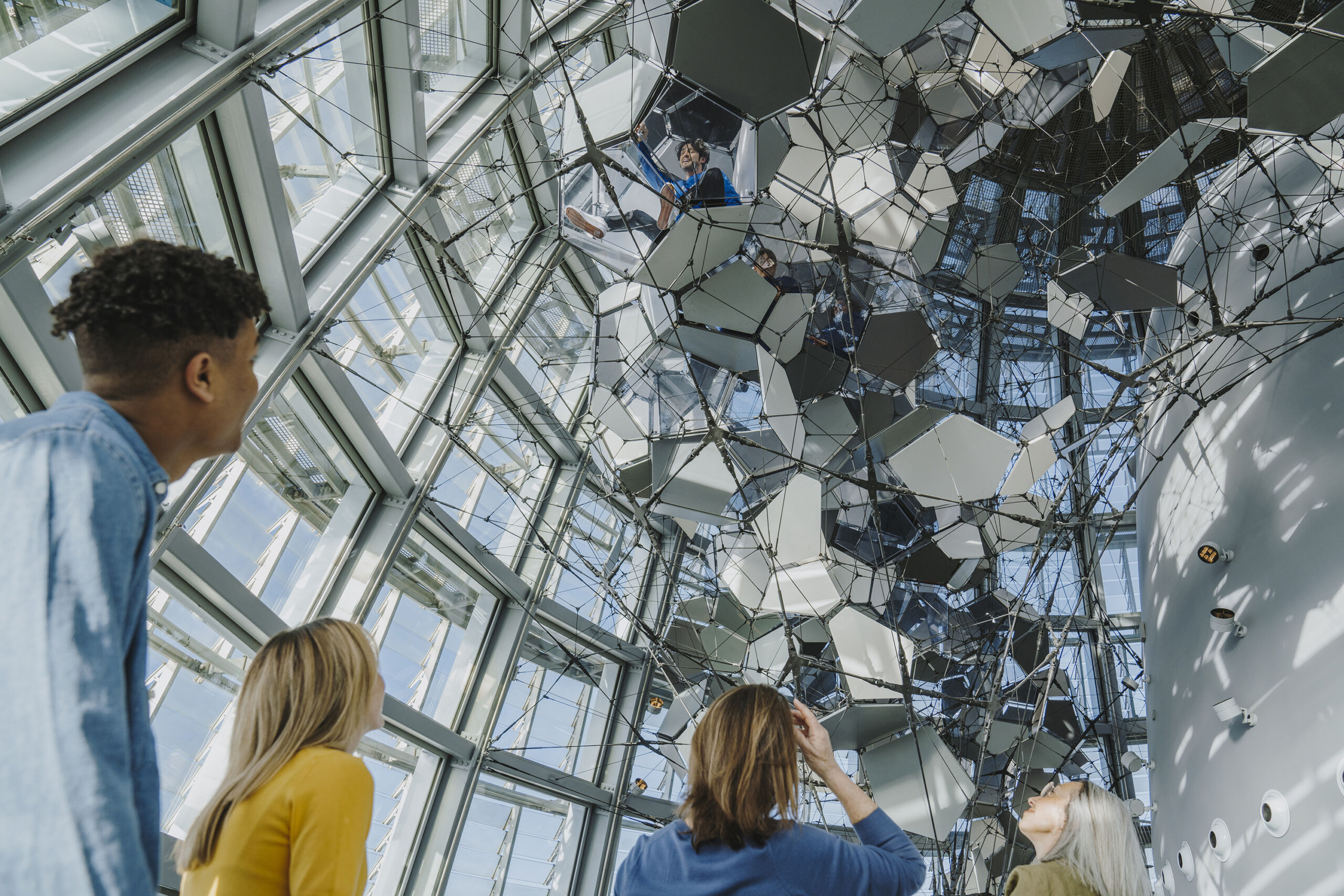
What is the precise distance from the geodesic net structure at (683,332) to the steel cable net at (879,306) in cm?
3

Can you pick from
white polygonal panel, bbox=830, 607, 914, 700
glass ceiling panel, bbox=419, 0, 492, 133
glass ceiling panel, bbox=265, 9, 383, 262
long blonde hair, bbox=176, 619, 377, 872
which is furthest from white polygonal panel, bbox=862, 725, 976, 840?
glass ceiling panel, bbox=419, 0, 492, 133

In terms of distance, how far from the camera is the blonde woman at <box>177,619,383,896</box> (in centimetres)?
125

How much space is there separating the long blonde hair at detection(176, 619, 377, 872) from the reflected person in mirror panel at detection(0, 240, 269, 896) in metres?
0.63

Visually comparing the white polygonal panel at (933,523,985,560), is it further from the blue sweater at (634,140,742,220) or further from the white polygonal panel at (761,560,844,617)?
the blue sweater at (634,140,742,220)

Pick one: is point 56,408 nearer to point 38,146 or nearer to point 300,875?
point 300,875

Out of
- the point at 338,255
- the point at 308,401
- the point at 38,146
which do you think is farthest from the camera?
the point at 308,401

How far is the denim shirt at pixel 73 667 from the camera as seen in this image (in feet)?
2.11

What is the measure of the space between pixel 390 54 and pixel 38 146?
299cm

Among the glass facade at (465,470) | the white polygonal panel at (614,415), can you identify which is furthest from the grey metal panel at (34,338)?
the white polygonal panel at (614,415)

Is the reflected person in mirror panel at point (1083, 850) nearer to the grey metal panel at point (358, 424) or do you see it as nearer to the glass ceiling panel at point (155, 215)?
the glass ceiling panel at point (155, 215)

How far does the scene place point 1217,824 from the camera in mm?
4488

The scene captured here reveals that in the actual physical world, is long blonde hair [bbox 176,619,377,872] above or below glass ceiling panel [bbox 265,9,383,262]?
below

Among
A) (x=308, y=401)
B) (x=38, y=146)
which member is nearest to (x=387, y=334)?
(x=308, y=401)

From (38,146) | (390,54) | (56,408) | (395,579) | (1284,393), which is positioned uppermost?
(390,54)
